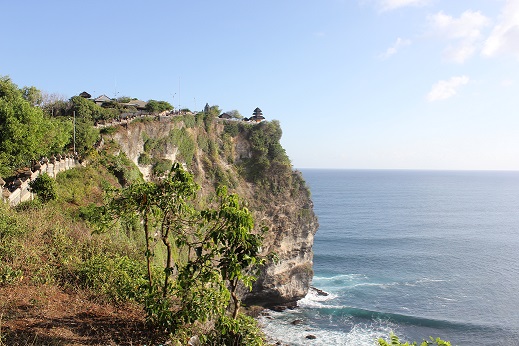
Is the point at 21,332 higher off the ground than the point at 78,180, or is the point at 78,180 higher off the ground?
the point at 78,180

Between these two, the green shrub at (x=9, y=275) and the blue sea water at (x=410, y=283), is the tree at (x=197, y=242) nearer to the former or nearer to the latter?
the green shrub at (x=9, y=275)

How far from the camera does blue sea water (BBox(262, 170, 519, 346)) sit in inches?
1415

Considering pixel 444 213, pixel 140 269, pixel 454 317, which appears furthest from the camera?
pixel 444 213

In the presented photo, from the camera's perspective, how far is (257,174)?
47.3m

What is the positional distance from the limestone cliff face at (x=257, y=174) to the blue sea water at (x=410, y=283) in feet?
11.3

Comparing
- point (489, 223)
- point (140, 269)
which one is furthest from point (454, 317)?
point (489, 223)

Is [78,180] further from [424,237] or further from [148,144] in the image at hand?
[424,237]

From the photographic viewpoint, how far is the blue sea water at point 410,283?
118 feet

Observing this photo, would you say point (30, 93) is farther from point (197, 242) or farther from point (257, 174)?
point (197, 242)

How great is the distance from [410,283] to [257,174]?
78.6 feet

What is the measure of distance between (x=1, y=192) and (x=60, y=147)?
11974mm

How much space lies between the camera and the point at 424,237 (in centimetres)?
7062

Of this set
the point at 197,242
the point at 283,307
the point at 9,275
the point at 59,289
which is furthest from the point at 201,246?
the point at 283,307

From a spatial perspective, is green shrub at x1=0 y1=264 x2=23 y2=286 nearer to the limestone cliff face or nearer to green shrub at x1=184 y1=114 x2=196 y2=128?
the limestone cliff face
